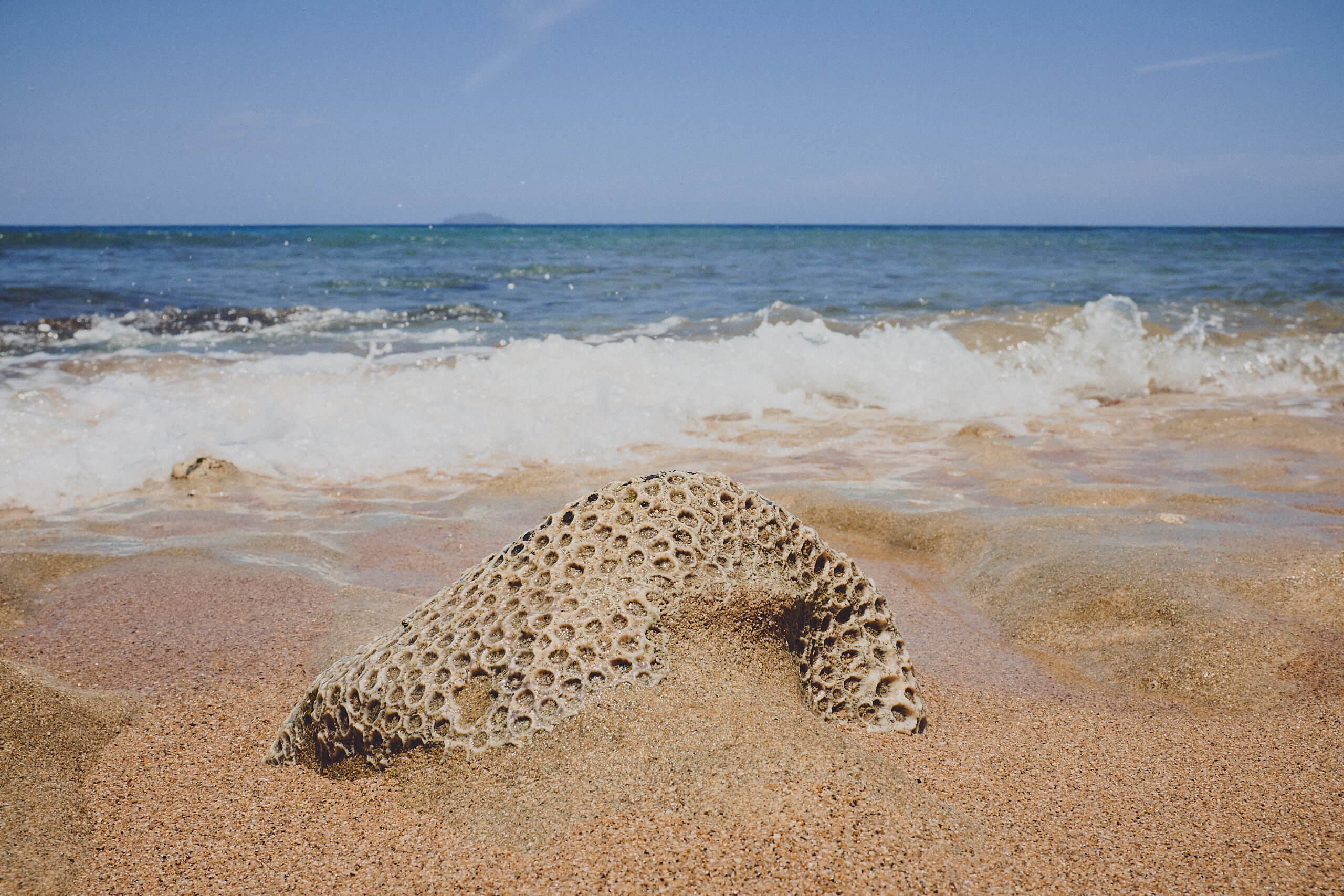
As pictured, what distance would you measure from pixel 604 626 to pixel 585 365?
233 inches

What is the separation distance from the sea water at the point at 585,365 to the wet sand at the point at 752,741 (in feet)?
5.17

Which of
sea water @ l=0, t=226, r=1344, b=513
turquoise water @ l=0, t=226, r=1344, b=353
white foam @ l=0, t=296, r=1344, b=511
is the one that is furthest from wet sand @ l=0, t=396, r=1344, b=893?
turquoise water @ l=0, t=226, r=1344, b=353

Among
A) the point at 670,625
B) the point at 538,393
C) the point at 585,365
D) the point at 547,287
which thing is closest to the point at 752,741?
the point at 670,625

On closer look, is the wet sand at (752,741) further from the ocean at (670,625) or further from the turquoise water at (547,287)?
the turquoise water at (547,287)

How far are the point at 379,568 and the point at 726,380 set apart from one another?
4202 mm

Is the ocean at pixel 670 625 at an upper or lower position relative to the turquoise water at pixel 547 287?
lower

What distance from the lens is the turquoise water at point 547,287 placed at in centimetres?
1120

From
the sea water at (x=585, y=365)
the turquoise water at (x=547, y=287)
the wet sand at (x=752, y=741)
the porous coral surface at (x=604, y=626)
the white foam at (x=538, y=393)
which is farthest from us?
the turquoise water at (x=547, y=287)

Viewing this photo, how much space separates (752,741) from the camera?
1.98 meters

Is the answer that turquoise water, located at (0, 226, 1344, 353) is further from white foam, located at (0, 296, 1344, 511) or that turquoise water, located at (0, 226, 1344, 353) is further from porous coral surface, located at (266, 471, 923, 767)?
porous coral surface, located at (266, 471, 923, 767)

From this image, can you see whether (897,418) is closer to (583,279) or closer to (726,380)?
(726,380)

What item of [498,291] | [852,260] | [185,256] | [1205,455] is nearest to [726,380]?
[1205,455]

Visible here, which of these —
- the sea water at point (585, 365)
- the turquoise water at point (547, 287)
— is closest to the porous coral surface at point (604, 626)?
the sea water at point (585, 365)

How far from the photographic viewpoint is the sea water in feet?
18.4
